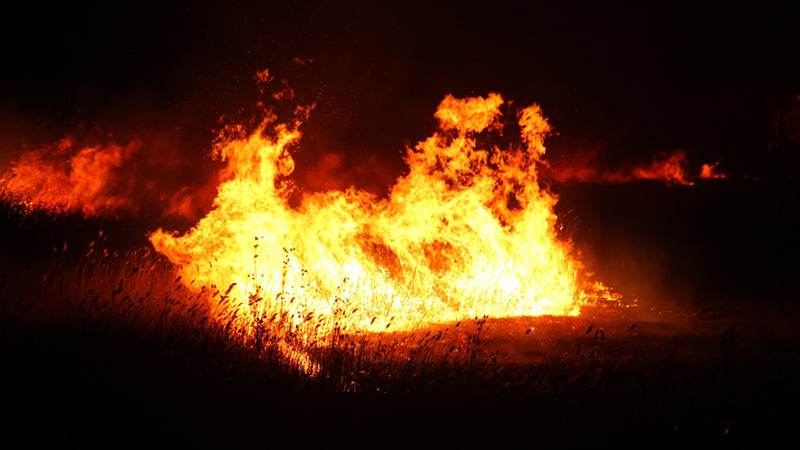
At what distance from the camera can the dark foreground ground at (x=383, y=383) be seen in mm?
5066

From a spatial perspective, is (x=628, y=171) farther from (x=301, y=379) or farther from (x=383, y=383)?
(x=301, y=379)

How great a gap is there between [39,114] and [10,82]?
117 cm

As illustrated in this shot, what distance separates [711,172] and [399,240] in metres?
16.0

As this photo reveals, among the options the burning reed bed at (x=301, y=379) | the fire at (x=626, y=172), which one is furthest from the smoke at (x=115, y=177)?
the fire at (x=626, y=172)

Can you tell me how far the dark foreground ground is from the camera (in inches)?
199

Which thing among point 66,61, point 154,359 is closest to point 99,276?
point 154,359

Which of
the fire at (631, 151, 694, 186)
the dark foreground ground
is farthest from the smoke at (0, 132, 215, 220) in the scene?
the fire at (631, 151, 694, 186)

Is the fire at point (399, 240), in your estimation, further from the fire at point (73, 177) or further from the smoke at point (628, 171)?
the smoke at point (628, 171)

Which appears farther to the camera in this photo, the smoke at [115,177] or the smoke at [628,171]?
the smoke at [628,171]

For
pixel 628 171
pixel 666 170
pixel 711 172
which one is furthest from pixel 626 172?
pixel 711 172

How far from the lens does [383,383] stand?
6.50m

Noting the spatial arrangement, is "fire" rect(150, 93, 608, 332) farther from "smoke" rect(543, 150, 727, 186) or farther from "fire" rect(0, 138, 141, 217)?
"smoke" rect(543, 150, 727, 186)

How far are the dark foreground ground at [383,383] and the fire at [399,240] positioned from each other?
93cm

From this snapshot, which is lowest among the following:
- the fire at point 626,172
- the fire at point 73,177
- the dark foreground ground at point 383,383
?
the dark foreground ground at point 383,383
